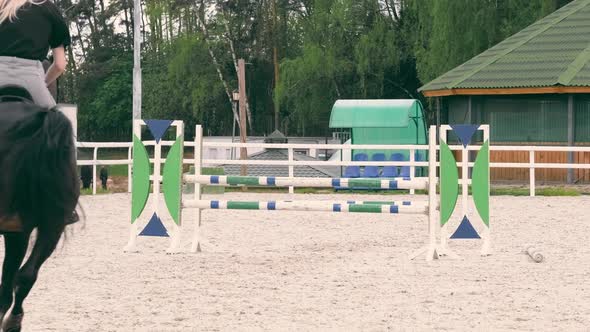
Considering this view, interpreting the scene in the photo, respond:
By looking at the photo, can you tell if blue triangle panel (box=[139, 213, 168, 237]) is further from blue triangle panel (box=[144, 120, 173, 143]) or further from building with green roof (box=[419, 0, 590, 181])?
building with green roof (box=[419, 0, 590, 181])

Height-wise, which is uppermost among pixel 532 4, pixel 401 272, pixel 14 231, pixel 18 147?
pixel 532 4

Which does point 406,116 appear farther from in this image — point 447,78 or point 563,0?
point 563,0

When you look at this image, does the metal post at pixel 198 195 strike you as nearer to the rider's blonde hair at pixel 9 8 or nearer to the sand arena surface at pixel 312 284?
the sand arena surface at pixel 312 284

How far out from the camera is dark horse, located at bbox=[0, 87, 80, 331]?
5.23 metres

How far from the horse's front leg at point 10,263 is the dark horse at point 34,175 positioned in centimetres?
9

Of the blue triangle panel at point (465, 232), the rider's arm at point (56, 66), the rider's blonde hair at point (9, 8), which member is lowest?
the blue triangle panel at point (465, 232)

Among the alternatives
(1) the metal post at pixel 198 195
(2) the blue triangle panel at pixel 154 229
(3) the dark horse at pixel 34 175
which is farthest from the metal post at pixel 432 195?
(3) the dark horse at pixel 34 175

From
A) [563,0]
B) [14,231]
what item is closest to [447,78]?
[563,0]

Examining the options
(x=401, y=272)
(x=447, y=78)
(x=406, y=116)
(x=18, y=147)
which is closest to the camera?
(x=18, y=147)

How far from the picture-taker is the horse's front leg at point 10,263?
5.62m

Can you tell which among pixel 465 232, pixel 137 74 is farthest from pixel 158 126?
pixel 137 74

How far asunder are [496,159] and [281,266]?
729 inches

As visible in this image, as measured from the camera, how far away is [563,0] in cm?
3516

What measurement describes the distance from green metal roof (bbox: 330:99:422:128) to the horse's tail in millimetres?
21275
